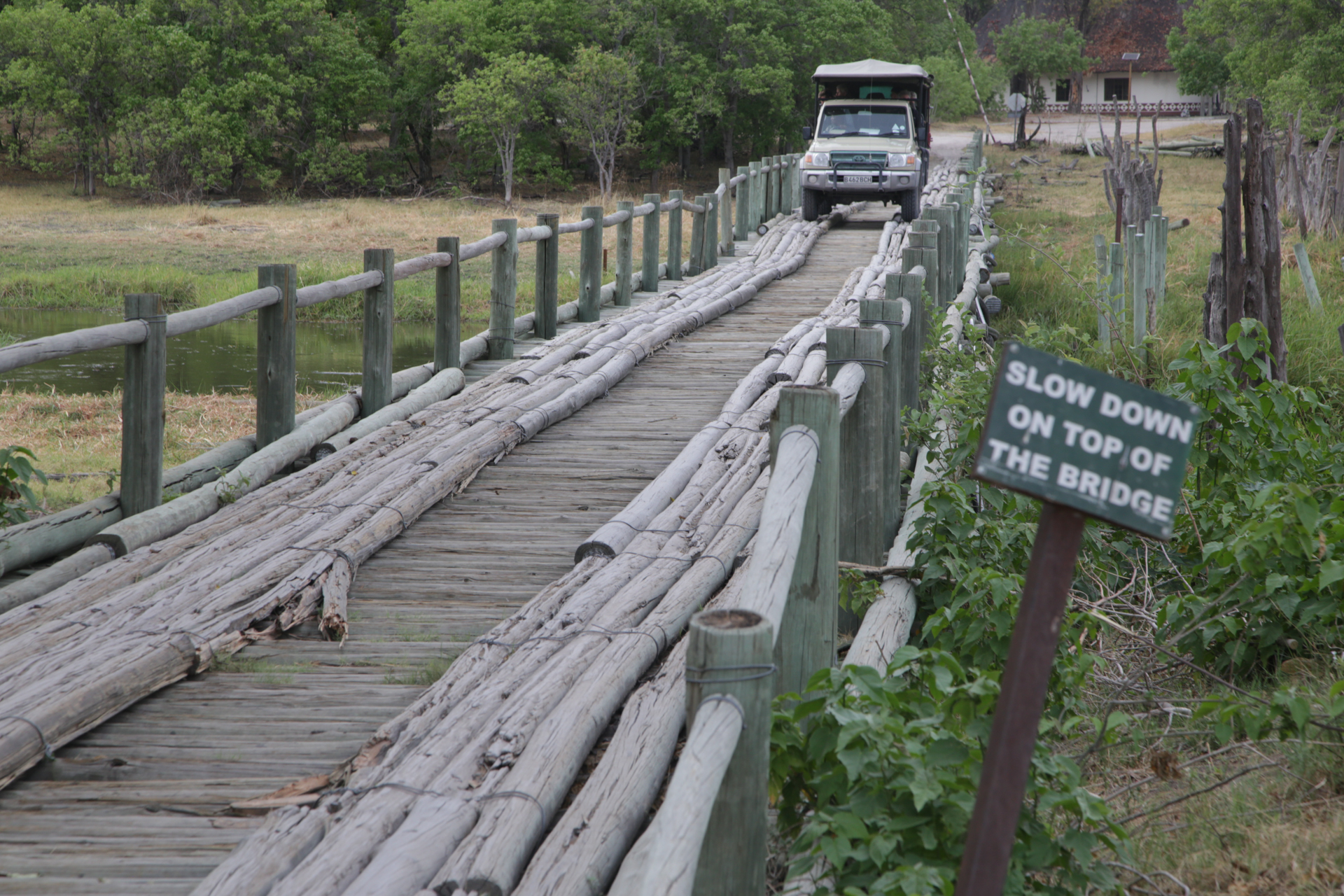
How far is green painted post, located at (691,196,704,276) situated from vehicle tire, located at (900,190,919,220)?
4046mm

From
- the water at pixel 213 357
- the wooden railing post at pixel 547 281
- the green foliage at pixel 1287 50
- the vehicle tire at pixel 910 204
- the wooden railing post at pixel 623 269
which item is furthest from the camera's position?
the green foliage at pixel 1287 50

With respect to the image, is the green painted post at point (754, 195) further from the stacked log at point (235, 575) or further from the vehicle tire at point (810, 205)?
the stacked log at point (235, 575)

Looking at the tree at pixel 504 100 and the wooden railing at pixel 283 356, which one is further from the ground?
the tree at pixel 504 100

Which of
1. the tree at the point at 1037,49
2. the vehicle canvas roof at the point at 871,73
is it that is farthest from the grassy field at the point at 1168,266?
the tree at the point at 1037,49

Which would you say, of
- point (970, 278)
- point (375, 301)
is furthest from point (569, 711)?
point (970, 278)

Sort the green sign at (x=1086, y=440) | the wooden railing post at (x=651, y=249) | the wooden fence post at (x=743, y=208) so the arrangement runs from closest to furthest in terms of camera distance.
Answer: the green sign at (x=1086, y=440)
the wooden railing post at (x=651, y=249)
the wooden fence post at (x=743, y=208)

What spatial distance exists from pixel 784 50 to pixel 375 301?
31769mm

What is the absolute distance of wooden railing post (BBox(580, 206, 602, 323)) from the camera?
33.1 feet

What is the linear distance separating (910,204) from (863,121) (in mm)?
1663

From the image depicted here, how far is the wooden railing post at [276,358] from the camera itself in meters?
5.77

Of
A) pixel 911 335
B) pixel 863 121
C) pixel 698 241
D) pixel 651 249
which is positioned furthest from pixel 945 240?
pixel 863 121

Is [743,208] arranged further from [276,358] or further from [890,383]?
[890,383]

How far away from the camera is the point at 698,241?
1412cm

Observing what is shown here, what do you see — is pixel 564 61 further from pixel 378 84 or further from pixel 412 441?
pixel 412 441
